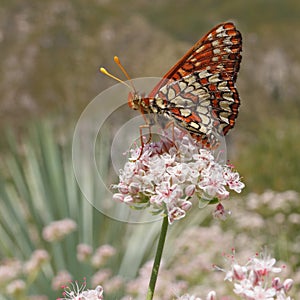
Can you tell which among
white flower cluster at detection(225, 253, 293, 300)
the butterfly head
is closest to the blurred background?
the butterfly head

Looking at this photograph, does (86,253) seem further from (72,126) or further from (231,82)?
(72,126)


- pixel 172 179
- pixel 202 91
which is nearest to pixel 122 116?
pixel 202 91

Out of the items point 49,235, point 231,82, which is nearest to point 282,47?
point 49,235

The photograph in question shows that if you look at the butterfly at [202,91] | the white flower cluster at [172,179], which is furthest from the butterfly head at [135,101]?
the white flower cluster at [172,179]

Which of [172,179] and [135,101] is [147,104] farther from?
[172,179]

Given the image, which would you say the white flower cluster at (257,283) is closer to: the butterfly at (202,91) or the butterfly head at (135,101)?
the butterfly at (202,91)
